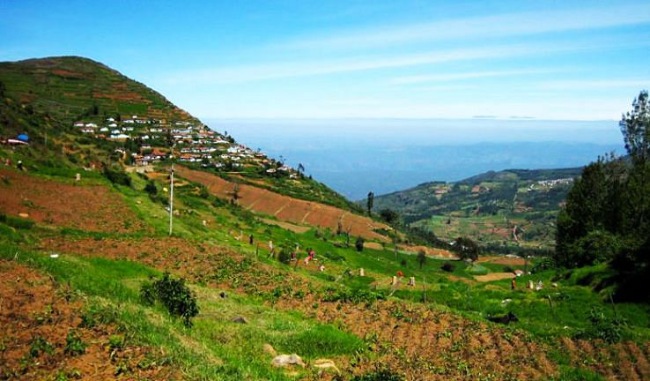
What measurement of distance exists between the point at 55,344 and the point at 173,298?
5.78 meters

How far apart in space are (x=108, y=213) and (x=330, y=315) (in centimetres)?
2285

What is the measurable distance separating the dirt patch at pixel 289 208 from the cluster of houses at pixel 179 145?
14.8 meters

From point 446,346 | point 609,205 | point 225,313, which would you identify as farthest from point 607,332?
point 609,205

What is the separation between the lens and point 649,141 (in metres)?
47.5

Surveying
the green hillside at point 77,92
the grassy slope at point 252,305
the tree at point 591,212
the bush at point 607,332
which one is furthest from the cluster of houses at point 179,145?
the bush at point 607,332

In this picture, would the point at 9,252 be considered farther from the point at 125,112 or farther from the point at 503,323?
the point at 125,112

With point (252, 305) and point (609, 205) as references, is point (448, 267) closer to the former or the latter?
point (609, 205)

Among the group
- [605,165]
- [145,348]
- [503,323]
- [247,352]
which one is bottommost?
[503,323]

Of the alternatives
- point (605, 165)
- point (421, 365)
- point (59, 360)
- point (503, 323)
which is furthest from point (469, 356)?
point (605, 165)

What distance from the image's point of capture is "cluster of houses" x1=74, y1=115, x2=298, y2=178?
12100 centimetres

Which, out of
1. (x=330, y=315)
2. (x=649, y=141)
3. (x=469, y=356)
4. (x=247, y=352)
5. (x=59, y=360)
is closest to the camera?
(x=59, y=360)

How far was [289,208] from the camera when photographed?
9431 centimetres

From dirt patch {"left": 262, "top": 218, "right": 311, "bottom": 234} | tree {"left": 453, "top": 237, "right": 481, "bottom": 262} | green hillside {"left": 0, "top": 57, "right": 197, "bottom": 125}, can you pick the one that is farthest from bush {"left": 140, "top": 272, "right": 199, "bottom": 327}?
green hillside {"left": 0, "top": 57, "right": 197, "bottom": 125}

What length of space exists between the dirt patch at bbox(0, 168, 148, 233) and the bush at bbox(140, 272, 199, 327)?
17522 millimetres
